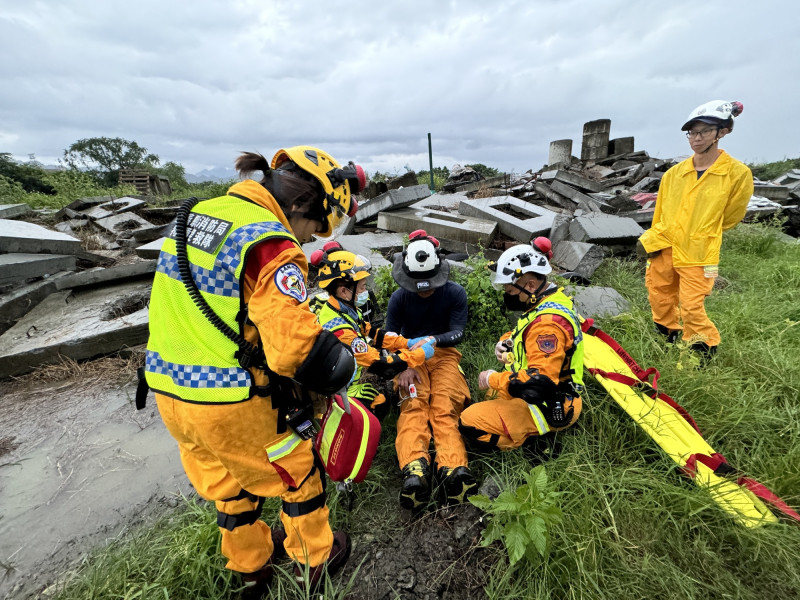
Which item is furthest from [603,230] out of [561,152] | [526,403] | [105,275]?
[561,152]

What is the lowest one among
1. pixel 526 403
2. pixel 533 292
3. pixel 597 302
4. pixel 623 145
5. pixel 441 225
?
pixel 597 302

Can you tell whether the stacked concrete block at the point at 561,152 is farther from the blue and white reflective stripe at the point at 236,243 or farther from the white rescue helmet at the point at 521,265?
the blue and white reflective stripe at the point at 236,243

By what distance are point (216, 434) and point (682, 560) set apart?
2236mm

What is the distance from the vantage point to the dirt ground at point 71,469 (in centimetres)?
217

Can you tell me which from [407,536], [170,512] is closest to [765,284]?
[407,536]

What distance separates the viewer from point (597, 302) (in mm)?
4383

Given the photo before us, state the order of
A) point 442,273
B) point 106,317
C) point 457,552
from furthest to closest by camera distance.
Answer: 1. point 106,317
2. point 442,273
3. point 457,552

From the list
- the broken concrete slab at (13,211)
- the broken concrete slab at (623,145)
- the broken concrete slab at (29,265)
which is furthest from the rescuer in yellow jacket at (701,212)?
the broken concrete slab at (623,145)

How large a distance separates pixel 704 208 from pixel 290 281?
3908 mm

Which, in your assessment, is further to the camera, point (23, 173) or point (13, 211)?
point (23, 173)

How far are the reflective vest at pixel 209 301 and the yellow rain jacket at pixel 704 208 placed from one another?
3.73m

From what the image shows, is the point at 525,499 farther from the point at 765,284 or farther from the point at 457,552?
the point at 765,284

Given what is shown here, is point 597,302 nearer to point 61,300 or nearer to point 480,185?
point 61,300

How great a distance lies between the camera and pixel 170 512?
92.1 inches
